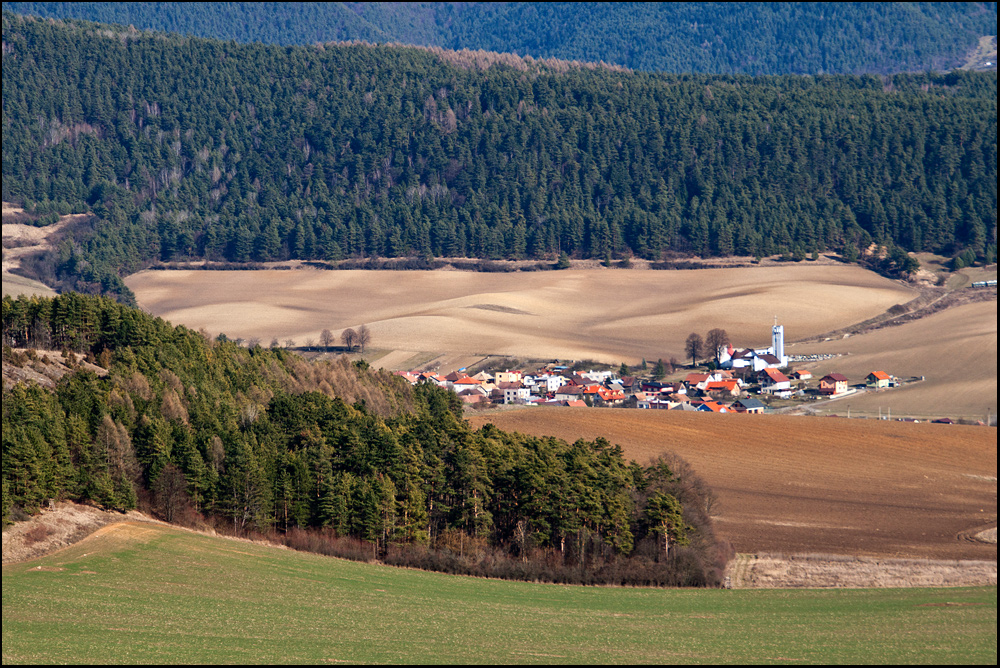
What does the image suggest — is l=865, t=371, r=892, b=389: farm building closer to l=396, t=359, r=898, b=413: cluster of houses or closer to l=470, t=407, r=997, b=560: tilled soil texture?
l=396, t=359, r=898, b=413: cluster of houses

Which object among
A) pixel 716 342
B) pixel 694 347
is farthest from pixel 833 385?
pixel 694 347

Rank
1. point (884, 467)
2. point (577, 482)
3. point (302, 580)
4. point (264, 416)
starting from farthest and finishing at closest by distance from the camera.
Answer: point (884, 467), point (264, 416), point (577, 482), point (302, 580)

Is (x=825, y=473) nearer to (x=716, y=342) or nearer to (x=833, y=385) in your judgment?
(x=833, y=385)

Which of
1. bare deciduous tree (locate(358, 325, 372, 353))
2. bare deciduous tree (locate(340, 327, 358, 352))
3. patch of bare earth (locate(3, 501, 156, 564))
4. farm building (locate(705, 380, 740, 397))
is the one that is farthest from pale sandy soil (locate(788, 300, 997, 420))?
patch of bare earth (locate(3, 501, 156, 564))

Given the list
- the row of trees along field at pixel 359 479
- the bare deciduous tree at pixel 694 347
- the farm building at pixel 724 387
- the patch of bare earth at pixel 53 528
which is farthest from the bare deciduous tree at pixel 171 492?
the bare deciduous tree at pixel 694 347

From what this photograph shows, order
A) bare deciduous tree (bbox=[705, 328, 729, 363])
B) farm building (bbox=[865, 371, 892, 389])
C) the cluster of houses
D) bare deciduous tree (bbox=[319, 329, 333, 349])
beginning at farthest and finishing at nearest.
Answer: bare deciduous tree (bbox=[319, 329, 333, 349]) → bare deciduous tree (bbox=[705, 328, 729, 363]) → farm building (bbox=[865, 371, 892, 389]) → the cluster of houses

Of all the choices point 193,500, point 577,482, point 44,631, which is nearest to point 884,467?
point 577,482

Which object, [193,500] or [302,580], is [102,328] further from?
[302,580]
